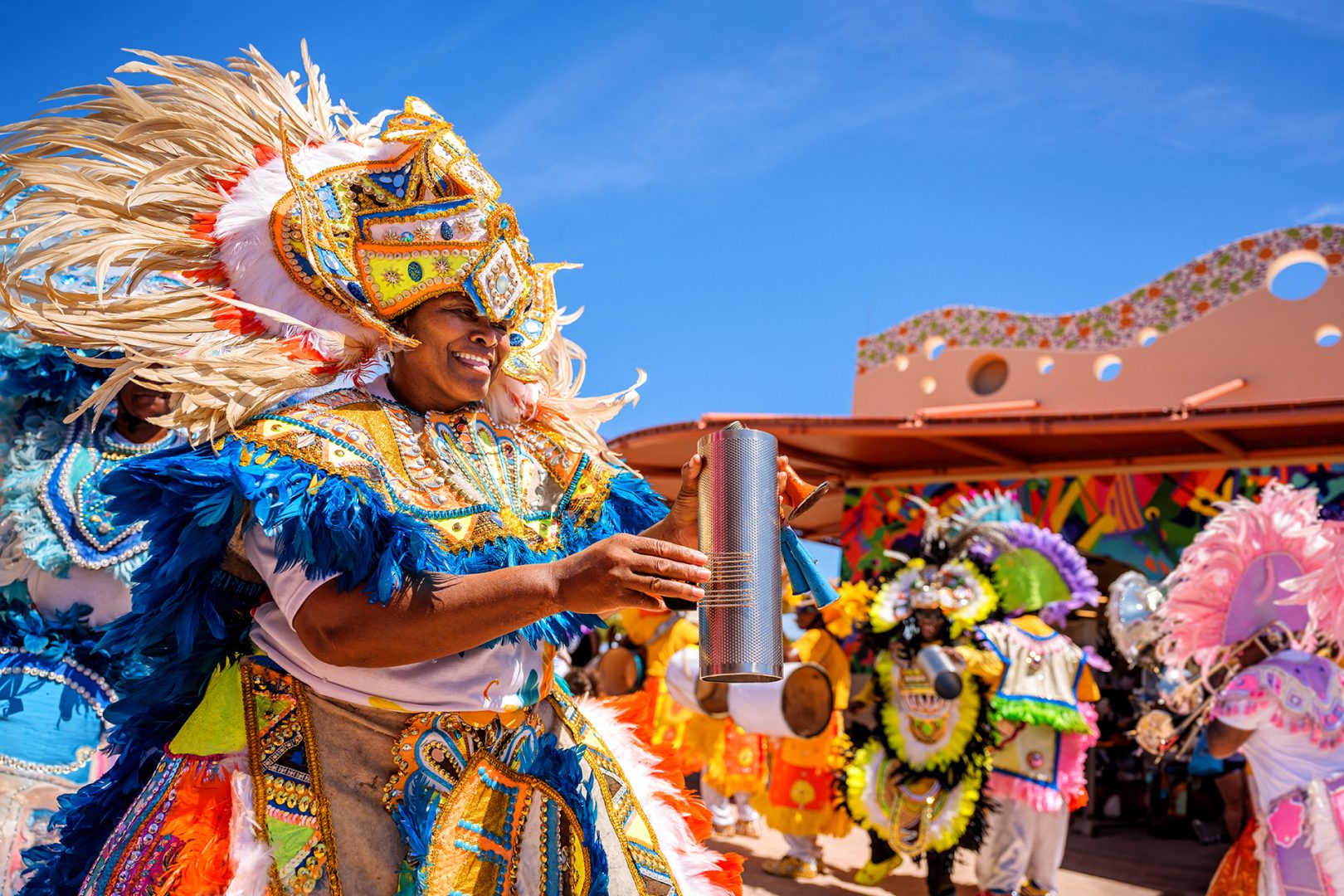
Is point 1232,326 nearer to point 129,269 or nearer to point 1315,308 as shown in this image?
point 1315,308

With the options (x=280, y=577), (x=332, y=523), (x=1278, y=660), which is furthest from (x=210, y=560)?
(x=1278, y=660)

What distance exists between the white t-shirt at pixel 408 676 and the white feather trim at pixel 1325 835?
146 inches

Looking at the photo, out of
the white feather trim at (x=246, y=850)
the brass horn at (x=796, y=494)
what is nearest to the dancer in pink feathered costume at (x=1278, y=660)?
the brass horn at (x=796, y=494)

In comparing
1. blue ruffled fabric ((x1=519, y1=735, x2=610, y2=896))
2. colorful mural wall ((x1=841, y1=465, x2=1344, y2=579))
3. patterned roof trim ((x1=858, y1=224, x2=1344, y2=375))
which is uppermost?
patterned roof trim ((x1=858, y1=224, x2=1344, y2=375))

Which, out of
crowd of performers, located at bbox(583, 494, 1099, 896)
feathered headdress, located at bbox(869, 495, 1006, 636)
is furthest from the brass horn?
feathered headdress, located at bbox(869, 495, 1006, 636)

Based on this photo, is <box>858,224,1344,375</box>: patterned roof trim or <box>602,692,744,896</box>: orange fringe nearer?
<box>602,692,744,896</box>: orange fringe

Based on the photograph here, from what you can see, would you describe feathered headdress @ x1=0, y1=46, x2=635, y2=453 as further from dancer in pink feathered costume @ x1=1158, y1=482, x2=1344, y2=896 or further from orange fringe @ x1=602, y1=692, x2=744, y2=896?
dancer in pink feathered costume @ x1=1158, y1=482, x2=1344, y2=896

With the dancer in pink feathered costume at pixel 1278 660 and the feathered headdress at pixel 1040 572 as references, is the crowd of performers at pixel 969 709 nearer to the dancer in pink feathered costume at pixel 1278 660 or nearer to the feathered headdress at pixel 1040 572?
the feathered headdress at pixel 1040 572

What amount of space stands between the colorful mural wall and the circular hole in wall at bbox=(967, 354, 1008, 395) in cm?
243

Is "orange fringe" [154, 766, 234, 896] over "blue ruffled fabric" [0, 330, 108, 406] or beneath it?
beneath

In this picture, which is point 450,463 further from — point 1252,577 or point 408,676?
point 1252,577

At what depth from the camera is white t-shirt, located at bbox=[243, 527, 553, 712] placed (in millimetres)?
2223

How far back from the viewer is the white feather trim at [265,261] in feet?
7.98

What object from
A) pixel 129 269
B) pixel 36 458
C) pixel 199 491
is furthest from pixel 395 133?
pixel 36 458
